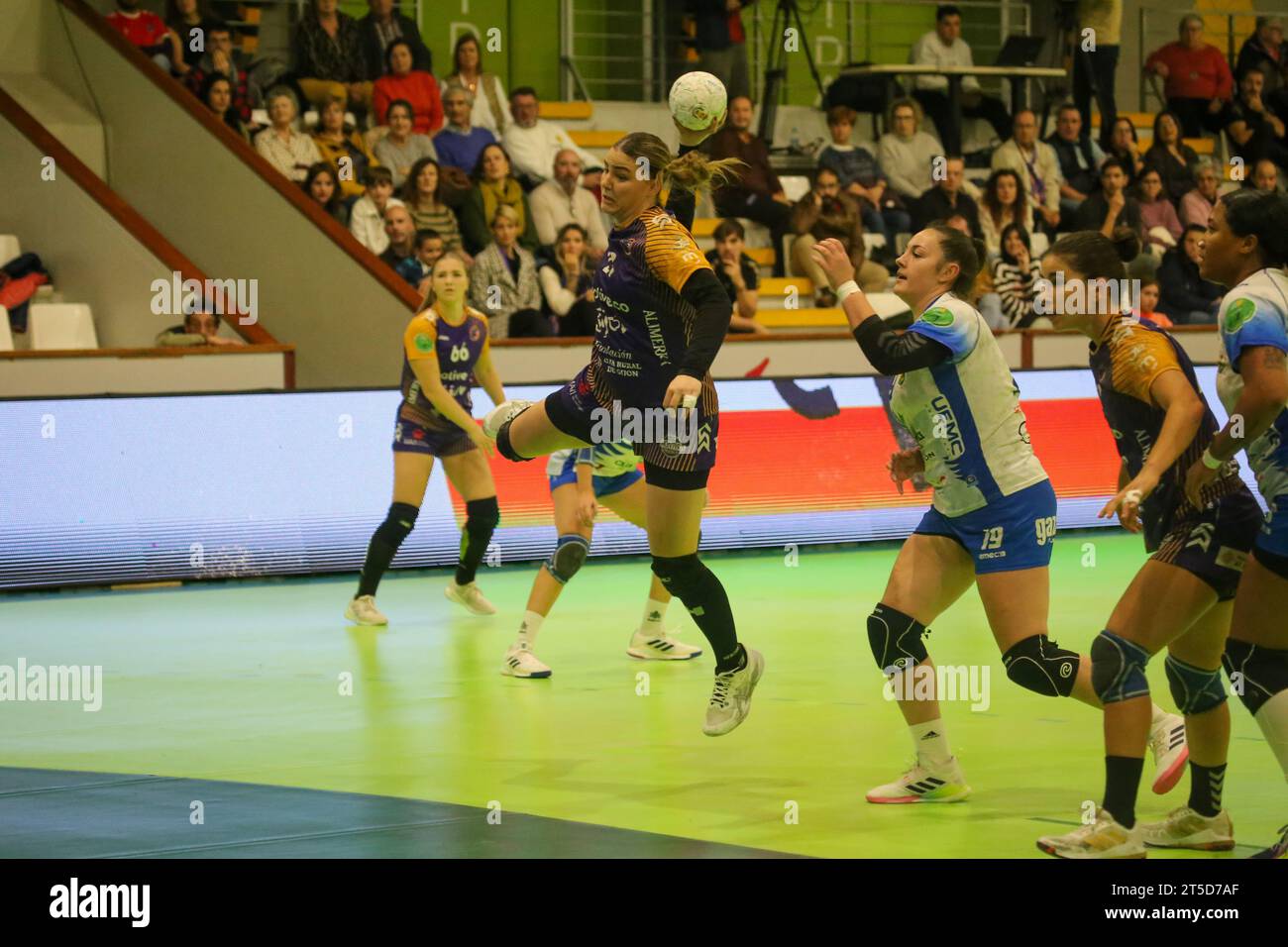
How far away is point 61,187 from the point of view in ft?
51.0

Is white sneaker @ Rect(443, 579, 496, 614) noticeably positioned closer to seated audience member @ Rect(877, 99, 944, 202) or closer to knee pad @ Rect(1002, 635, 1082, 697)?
knee pad @ Rect(1002, 635, 1082, 697)

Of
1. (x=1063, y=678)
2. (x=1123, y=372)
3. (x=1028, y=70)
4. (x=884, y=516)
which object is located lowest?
(x=884, y=516)

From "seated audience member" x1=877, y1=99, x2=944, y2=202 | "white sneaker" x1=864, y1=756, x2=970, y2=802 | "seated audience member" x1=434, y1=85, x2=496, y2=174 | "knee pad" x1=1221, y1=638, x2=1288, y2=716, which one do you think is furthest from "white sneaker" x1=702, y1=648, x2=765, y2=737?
"seated audience member" x1=877, y1=99, x2=944, y2=202

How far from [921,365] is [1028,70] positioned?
1580 cm

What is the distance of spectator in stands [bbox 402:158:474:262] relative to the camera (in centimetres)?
1627

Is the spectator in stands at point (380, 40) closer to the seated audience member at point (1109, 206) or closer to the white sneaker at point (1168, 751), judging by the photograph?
the seated audience member at point (1109, 206)

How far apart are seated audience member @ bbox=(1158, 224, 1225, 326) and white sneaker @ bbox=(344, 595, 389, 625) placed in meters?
10.5

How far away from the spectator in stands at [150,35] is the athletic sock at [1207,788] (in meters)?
12.8

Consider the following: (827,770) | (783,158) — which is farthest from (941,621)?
(783,158)

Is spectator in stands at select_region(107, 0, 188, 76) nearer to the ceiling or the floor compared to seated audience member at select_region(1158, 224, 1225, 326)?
nearer to the ceiling

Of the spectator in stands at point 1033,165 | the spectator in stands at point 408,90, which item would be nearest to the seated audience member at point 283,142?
the spectator in stands at point 408,90

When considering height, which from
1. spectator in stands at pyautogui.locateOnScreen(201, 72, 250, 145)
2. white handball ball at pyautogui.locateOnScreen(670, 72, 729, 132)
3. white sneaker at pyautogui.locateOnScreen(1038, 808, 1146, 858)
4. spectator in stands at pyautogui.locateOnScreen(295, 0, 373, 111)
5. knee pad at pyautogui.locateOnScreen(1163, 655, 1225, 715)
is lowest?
white sneaker at pyautogui.locateOnScreen(1038, 808, 1146, 858)

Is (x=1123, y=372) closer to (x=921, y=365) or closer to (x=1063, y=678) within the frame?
(x=921, y=365)

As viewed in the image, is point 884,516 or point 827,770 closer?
point 827,770
